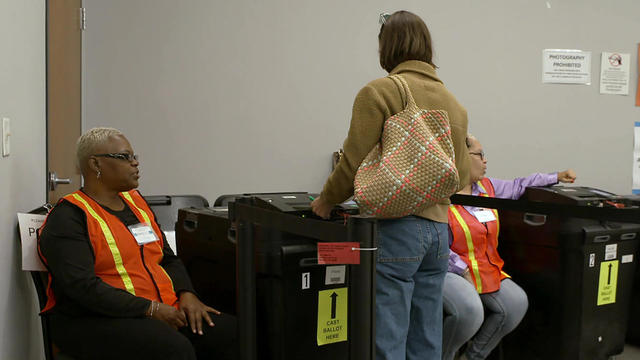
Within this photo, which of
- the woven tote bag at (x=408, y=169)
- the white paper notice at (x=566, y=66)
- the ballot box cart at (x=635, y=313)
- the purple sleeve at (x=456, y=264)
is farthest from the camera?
the white paper notice at (x=566, y=66)

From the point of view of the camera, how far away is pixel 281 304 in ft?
6.19

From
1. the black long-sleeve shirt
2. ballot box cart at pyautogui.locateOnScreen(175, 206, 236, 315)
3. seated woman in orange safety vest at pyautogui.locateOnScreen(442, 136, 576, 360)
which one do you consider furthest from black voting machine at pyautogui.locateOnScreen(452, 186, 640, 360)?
the black long-sleeve shirt

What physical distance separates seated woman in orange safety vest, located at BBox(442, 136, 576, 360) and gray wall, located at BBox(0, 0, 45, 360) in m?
1.66

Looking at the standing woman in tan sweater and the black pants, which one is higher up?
the standing woman in tan sweater

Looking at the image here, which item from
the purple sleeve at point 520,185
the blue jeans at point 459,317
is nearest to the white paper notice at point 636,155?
the purple sleeve at point 520,185

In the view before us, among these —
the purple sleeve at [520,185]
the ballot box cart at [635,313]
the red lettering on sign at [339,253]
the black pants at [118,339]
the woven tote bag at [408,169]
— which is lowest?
the ballot box cart at [635,313]

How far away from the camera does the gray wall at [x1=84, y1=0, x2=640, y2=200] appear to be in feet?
11.9

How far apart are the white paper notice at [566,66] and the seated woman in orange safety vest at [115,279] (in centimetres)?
337

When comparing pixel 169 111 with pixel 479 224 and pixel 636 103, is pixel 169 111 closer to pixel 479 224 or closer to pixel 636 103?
pixel 479 224

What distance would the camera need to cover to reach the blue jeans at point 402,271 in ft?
5.57

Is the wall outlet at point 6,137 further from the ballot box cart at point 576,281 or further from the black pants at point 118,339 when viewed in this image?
the ballot box cart at point 576,281

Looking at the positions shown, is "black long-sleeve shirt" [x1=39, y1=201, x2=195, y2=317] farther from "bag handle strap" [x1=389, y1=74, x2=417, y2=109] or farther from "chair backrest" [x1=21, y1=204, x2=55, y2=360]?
"bag handle strap" [x1=389, y1=74, x2=417, y2=109]

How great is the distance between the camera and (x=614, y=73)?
465 cm

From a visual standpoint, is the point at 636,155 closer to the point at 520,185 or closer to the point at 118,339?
the point at 520,185
